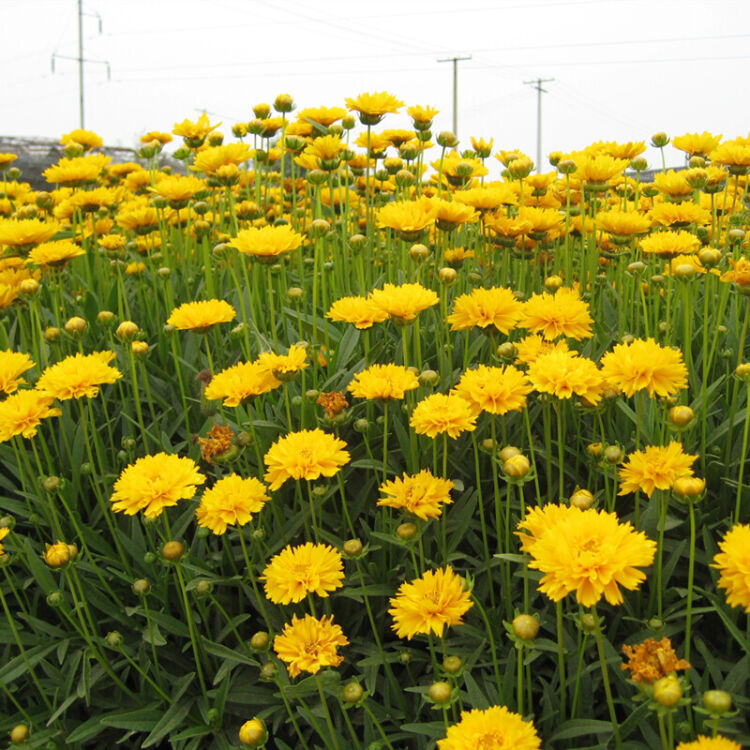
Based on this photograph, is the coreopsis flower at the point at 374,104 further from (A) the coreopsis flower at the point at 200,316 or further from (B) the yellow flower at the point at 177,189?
(A) the coreopsis flower at the point at 200,316

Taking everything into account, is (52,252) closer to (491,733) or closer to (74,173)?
(74,173)

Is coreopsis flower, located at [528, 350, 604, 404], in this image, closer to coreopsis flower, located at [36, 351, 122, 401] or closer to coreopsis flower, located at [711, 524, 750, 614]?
coreopsis flower, located at [711, 524, 750, 614]

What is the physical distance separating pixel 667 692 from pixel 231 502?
0.74 metres

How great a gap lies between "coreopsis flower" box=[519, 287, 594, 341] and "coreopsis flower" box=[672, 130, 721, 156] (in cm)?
127

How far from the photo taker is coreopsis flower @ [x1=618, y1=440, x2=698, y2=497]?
1.06 meters

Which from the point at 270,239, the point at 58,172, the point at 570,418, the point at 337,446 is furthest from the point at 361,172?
the point at 337,446

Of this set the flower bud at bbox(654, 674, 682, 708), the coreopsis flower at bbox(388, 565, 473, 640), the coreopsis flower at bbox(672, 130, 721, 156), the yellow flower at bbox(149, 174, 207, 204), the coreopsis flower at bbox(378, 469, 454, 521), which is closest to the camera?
the flower bud at bbox(654, 674, 682, 708)

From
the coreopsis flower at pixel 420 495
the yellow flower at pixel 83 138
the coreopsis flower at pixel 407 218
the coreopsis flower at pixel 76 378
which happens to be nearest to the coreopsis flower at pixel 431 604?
the coreopsis flower at pixel 420 495

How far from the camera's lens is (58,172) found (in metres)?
2.43

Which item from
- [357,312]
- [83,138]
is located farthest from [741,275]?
[83,138]

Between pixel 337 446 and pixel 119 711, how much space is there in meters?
0.76

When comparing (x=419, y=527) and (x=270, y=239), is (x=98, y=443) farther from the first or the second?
(x=419, y=527)

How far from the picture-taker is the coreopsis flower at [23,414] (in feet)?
4.29

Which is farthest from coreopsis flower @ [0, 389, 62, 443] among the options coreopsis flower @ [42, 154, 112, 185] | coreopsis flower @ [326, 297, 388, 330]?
coreopsis flower @ [42, 154, 112, 185]
